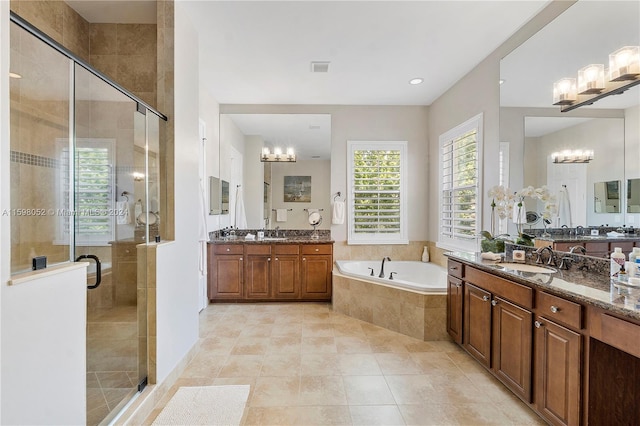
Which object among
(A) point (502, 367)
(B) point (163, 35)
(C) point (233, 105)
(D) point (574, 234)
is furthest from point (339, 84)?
(A) point (502, 367)

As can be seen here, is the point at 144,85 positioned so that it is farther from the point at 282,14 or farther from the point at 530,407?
the point at 530,407

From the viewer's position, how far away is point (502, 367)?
2172 millimetres

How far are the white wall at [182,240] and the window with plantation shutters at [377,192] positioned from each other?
251 centimetres

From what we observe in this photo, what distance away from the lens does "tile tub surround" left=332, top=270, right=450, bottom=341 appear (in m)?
3.08

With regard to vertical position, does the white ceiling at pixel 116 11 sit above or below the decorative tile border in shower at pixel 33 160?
above

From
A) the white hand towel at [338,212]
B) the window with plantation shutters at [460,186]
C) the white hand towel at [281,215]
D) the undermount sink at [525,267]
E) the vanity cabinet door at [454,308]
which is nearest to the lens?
the undermount sink at [525,267]

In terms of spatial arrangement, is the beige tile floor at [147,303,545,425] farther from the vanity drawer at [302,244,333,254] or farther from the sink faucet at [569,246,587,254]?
the sink faucet at [569,246,587,254]

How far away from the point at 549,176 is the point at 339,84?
101 inches

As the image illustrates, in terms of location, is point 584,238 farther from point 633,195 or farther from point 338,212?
point 338,212

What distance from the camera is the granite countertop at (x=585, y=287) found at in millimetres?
1400

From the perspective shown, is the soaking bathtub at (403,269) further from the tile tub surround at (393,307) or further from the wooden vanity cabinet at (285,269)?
the wooden vanity cabinet at (285,269)

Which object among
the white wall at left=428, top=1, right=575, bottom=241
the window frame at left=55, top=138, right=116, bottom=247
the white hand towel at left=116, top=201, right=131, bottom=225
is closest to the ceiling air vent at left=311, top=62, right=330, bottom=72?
the white wall at left=428, top=1, right=575, bottom=241

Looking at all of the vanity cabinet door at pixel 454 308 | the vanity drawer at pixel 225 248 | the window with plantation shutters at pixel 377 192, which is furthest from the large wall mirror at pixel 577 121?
the vanity drawer at pixel 225 248

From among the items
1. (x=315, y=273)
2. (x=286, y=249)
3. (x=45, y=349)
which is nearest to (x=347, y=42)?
(x=286, y=249)
